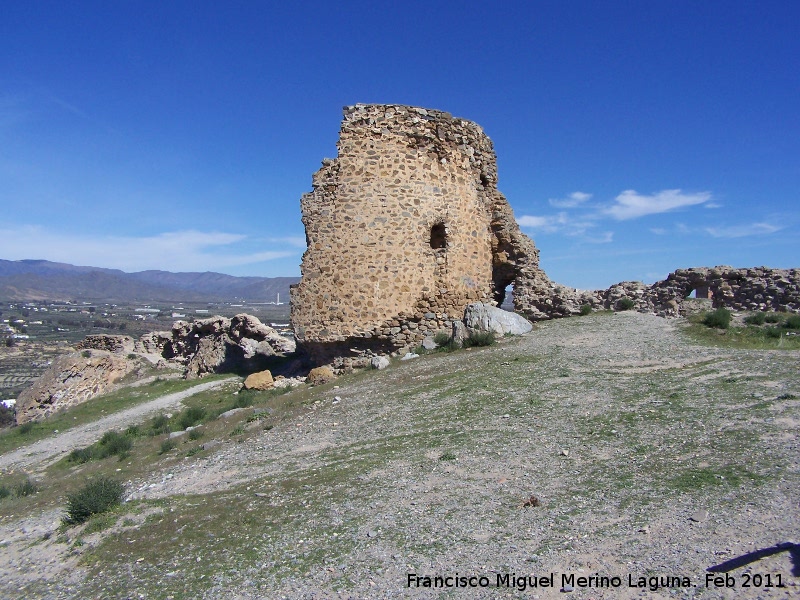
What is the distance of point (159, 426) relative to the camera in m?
12.7

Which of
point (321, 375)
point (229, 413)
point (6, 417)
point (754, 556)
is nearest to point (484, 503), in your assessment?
point (754, 556)

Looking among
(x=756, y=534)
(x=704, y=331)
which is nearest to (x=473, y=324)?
(x=704, y=331)

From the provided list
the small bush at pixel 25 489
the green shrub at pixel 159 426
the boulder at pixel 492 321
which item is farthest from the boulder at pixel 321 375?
the small bush at pixel 25 489

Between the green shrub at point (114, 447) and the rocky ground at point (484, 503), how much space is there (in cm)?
249

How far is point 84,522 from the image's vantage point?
265 inches

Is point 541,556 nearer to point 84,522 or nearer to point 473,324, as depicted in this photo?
point 84,522

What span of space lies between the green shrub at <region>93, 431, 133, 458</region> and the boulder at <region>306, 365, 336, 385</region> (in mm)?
4108

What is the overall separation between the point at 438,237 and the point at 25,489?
10.1m

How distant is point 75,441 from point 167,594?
10.1 meters

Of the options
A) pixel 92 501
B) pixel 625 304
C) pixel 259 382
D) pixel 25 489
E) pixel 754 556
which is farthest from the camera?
pixel 625 304

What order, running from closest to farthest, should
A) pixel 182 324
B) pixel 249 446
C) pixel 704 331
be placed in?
pixel 249 446 → pixel 704 331 → pixel 182 324

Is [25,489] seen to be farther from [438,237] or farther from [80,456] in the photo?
[438,237]

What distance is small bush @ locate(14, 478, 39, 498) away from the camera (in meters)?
9.73

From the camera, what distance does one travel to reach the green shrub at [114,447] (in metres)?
11.1
